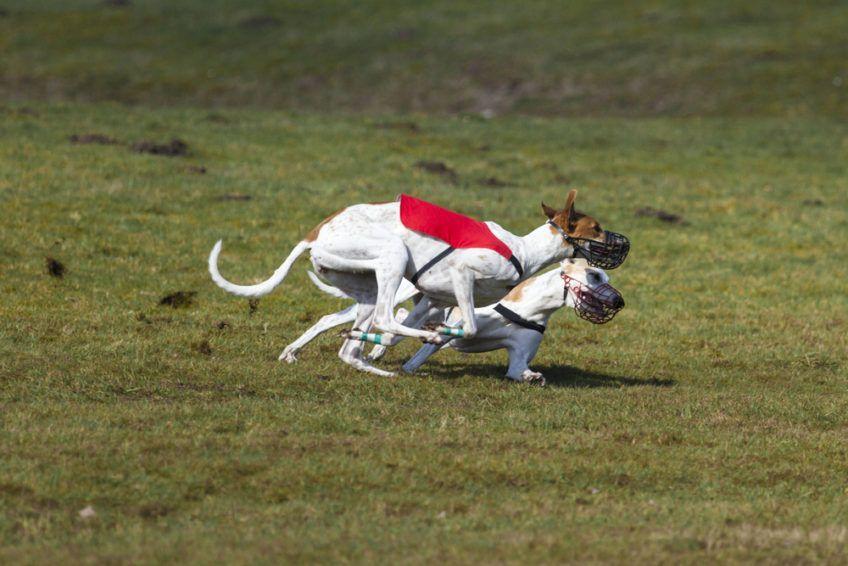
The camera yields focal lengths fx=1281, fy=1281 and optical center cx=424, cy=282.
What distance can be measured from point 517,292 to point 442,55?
139ft

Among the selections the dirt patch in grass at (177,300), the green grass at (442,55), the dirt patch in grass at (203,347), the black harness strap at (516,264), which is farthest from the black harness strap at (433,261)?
the green grass at (442,55)

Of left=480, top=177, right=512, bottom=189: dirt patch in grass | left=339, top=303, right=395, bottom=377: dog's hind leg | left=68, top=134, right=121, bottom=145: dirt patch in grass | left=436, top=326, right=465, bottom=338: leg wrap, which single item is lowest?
left=480, top=177, right=512, bottom=189: dirt patch in grass

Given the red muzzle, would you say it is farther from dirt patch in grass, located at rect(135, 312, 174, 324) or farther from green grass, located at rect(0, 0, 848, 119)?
green grass, located at rect(0, 0, 848, 119)

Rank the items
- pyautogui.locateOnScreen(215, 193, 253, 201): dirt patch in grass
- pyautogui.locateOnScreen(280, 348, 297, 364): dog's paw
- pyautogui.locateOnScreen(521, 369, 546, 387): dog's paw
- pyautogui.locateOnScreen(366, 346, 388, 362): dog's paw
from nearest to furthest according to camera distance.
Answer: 1. pyautogui.locateOnScreen(521, 369, 546, 387): dog's paw
2. pyautogui.locateOnScreen(280, 348, 297, 364): dog's paw
3. pyautogui.locateOnScreen(366, 346, 388, 362): dog's paw
4. pyautogui.locateOnScreen(215, 193, 253, 201): dirt patch in grass

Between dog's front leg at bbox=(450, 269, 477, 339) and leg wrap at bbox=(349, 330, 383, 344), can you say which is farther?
dog's front leg at bbox=(450, 269, 477, 339)

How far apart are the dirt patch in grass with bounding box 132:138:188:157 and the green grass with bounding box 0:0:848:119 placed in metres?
21.3

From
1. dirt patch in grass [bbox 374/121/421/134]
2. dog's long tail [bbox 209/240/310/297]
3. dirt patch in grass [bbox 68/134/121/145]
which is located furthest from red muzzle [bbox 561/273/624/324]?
dirt patch in grass [bbox 374/121/421/134]

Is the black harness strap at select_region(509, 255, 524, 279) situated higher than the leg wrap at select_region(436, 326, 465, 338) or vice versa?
the black harness strap at select_region(509, 255, 524, 279)

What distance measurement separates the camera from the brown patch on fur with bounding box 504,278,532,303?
14.7m

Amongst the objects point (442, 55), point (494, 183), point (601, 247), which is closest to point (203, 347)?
point (601, 247)

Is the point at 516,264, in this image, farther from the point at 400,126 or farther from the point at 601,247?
the point at 400,126

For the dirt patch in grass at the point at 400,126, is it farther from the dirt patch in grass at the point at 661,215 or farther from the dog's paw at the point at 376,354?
the dog's paw at the point at 376,354

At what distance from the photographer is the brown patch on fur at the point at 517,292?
14.7m

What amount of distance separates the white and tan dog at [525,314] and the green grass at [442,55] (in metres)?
32.0
